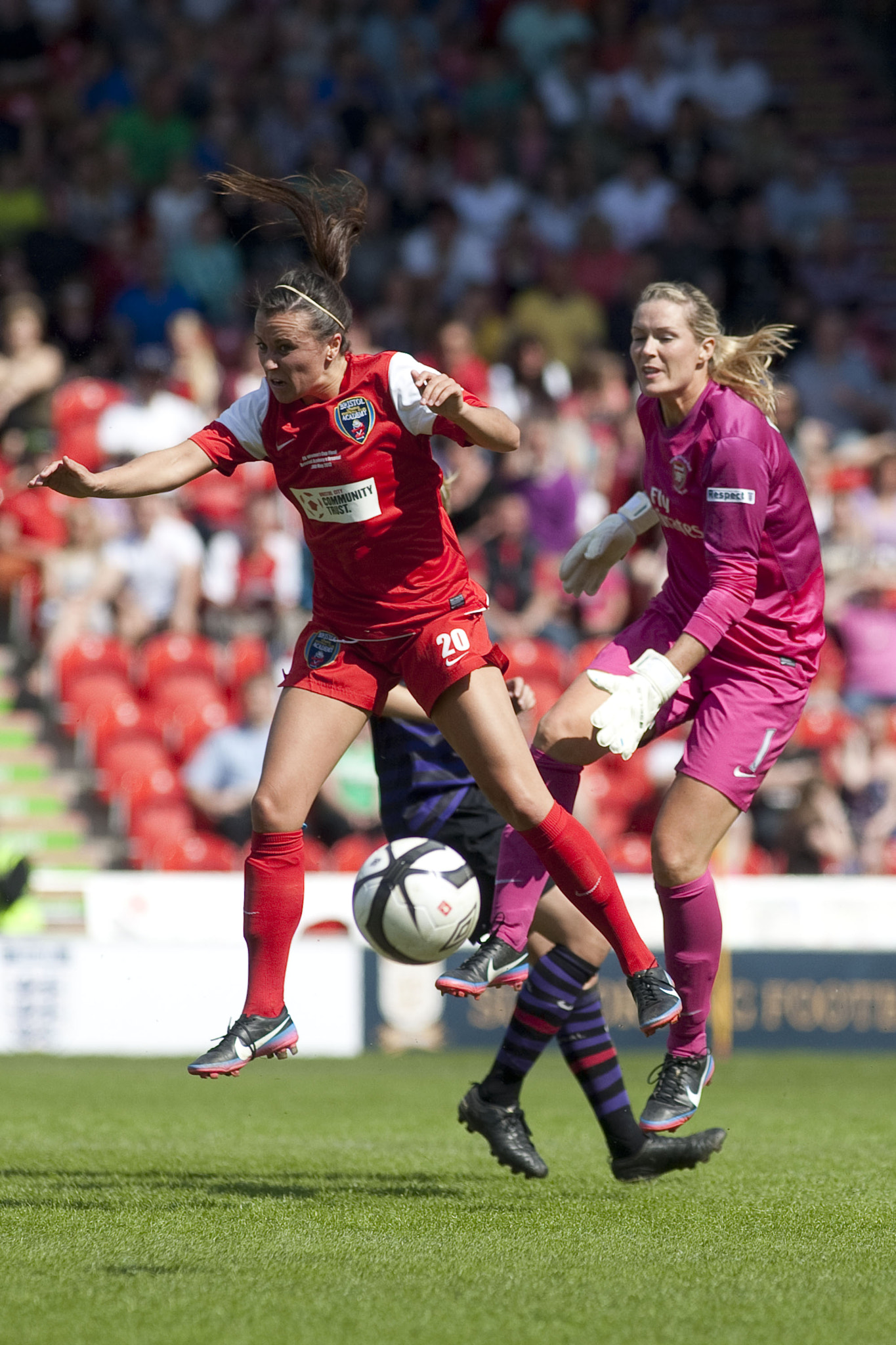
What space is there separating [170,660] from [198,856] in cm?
140

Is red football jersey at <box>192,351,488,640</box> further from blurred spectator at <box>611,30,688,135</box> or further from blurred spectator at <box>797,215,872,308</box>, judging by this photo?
blurred spectator at <box>611,30,688,135</box>

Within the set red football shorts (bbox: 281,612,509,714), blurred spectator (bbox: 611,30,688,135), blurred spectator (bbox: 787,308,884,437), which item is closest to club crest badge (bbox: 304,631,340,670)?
red football shorts (bbox: 281,612,509,714)

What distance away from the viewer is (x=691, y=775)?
5.56 m

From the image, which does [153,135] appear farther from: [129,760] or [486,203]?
[129,760]

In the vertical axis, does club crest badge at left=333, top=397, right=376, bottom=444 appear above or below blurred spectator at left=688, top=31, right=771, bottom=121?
below

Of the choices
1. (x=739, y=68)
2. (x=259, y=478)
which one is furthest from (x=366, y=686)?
(x=739, y=68)

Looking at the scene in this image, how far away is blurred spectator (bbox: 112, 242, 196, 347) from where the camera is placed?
13.2m

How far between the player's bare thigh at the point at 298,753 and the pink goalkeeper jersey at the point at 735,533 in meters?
1.10

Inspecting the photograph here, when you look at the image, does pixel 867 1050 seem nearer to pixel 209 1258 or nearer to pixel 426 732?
pixel 426 732

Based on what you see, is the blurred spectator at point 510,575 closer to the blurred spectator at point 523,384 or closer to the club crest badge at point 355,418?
the blurred spectator at point 523,384

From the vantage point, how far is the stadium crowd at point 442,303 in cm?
1159

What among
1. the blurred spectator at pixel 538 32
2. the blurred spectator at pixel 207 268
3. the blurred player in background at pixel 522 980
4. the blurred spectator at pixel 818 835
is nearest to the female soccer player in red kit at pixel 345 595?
the blurred player in background at pixel 522 980

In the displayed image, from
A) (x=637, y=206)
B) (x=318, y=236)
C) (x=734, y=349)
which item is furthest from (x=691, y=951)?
(x=637, y=206)

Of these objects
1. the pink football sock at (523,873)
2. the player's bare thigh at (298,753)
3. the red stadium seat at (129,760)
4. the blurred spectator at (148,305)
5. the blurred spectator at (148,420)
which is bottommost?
the red stadium seat at (129,760)
